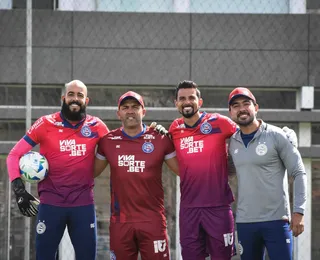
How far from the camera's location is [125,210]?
268 inches

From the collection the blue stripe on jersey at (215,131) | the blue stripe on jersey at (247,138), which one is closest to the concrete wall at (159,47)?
the blue stripe on jersey at (215,131)

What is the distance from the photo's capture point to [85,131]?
6.99 m

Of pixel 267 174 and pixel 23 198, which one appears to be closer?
pixel 267 174

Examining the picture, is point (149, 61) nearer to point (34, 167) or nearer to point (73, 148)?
point (73, 148)

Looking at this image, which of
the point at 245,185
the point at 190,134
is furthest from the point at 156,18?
the point at 245,185

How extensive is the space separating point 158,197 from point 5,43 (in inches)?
187

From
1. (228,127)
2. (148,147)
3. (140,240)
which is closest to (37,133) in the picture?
(148,147)

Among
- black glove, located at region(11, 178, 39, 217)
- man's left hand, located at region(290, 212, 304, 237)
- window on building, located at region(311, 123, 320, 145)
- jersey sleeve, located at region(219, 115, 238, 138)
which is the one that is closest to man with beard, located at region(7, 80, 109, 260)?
black glove, located at region(11, 178, 39, 217)

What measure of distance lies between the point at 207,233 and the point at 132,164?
3.03ft

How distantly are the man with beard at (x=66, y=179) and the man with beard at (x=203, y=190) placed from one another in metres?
0.89

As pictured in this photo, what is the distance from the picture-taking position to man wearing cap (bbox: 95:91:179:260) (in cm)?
678

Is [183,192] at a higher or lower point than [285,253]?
Result: higher

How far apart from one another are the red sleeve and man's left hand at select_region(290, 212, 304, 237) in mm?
2577

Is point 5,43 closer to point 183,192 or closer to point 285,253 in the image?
point 183,192
